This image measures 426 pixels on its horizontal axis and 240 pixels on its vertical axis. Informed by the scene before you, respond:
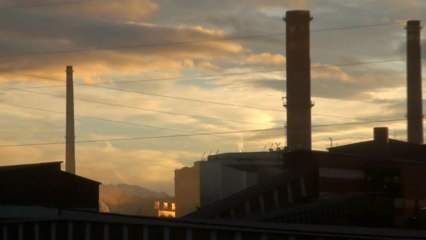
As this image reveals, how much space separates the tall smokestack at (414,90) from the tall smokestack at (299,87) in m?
8.36

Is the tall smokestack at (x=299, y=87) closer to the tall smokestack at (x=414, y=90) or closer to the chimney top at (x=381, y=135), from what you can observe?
the chimney top at (x=381, y=135)

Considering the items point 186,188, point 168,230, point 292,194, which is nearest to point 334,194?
point 292,194

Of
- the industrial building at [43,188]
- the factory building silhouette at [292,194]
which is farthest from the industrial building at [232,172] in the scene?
the industrial building at [43,188]

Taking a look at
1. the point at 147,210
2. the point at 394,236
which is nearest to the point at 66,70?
the point at 147,210

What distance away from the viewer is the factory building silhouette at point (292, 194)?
10469 mm

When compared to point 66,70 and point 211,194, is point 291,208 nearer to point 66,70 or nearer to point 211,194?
point 211,194

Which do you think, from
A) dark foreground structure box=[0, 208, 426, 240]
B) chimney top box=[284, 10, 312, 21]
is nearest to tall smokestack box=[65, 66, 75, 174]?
chimney top box=[284, 10, 312, 21]

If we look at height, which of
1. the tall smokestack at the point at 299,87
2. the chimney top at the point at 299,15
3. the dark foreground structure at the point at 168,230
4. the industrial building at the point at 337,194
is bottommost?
the dark foreground structure at the point at 168,230

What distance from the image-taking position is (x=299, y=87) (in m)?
48.0

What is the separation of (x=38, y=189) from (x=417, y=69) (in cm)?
3041

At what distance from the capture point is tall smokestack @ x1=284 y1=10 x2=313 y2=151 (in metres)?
47.9

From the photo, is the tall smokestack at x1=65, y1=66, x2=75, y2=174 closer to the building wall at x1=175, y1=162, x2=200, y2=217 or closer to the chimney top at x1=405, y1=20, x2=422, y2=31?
the building wall at x1=175, y1=162, x2=200, y2=217

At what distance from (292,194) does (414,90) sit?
24211 mm

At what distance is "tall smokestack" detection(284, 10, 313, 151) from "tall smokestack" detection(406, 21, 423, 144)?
8.36 metres
